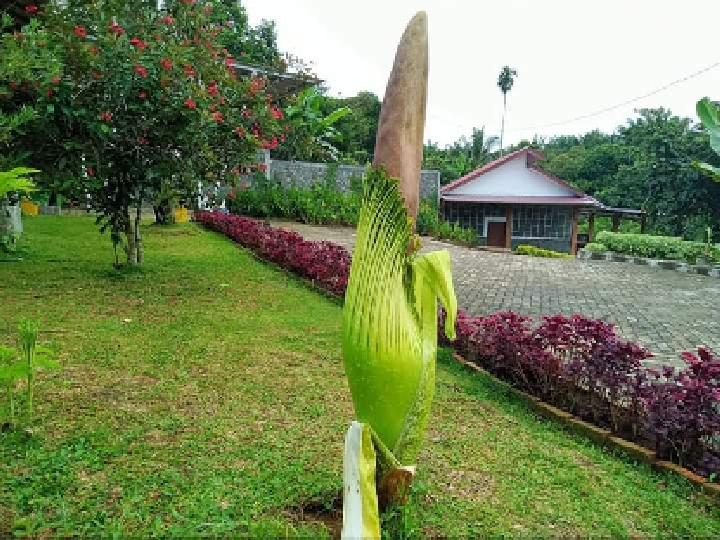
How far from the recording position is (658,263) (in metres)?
17.9

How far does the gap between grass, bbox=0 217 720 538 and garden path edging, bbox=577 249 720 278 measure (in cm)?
1358

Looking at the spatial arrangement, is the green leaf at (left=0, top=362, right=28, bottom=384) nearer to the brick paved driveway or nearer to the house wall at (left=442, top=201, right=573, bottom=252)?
the brick paved driveway

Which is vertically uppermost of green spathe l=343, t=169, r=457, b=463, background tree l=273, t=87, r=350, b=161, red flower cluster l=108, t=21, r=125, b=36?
background tree l=273, t=87, r=350, b=161

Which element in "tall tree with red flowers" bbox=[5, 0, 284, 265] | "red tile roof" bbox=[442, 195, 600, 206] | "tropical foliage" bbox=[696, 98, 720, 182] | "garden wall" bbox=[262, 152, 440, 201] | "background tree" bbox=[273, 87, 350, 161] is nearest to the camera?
"tropical foliage" bbox=[696, 98, 720, 182]

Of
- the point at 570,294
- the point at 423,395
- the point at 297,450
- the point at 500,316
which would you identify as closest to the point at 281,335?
the point at 500,316

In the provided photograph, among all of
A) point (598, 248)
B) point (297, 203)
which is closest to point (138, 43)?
point (297, 203)

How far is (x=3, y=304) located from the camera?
6.36 m

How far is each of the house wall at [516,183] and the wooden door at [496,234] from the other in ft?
4.01

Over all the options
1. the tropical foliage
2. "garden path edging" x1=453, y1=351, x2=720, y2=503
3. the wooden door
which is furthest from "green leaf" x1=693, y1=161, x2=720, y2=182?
the wooden door

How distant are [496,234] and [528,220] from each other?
4.55 feet

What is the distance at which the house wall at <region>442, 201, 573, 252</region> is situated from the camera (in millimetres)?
25062

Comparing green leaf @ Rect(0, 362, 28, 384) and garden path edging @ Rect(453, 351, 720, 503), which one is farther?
garden path edging @ Rect(453, 351, 720, 503)

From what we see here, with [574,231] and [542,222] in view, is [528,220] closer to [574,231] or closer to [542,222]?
[542,222]

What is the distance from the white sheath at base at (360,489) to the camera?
2.19 meters
